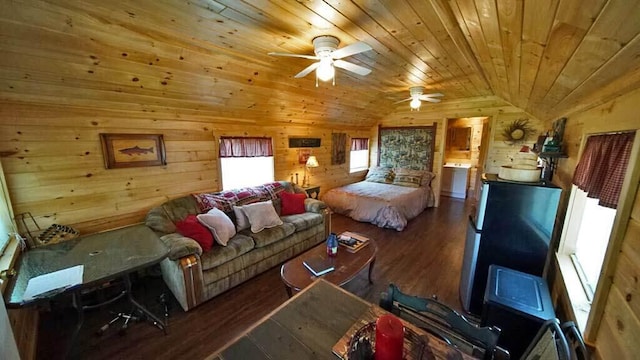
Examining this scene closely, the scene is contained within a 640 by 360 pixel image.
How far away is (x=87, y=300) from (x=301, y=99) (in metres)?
3.46

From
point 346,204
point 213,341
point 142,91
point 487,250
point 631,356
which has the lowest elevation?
point 213,341

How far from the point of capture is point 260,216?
3.02 meters

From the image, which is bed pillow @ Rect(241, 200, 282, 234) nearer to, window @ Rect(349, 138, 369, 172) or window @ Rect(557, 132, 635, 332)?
window @ Rect(557, 132, 635, 332)

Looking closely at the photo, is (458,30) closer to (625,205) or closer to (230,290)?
(625,205)

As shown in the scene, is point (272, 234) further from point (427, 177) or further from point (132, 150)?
point (427, 177)


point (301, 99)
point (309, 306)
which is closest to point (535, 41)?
point (309, 306)

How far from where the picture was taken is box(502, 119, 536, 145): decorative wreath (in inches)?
170

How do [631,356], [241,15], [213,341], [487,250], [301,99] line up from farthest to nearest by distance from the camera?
[301,99] → [487,250] → [213,341] → [241,15] → [631,356]

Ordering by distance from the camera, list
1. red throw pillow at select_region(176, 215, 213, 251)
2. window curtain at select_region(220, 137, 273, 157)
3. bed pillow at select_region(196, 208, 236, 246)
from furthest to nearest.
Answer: window curtain at select_region(220, 137, 273, 157) < bed pillow at select_region(196, 208, 236, 246) < red throw pillow at select_region(176, 215, 213, 251)

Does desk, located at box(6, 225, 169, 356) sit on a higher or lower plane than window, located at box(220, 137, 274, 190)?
lower

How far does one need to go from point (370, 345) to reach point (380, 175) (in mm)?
5148

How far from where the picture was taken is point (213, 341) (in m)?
1.91

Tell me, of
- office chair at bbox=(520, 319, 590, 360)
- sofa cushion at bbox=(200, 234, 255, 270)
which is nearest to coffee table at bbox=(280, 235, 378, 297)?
sofa cushion at bbox=(200, 234, 255, 270)

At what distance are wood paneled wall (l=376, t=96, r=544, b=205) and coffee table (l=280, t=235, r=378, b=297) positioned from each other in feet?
12.4
